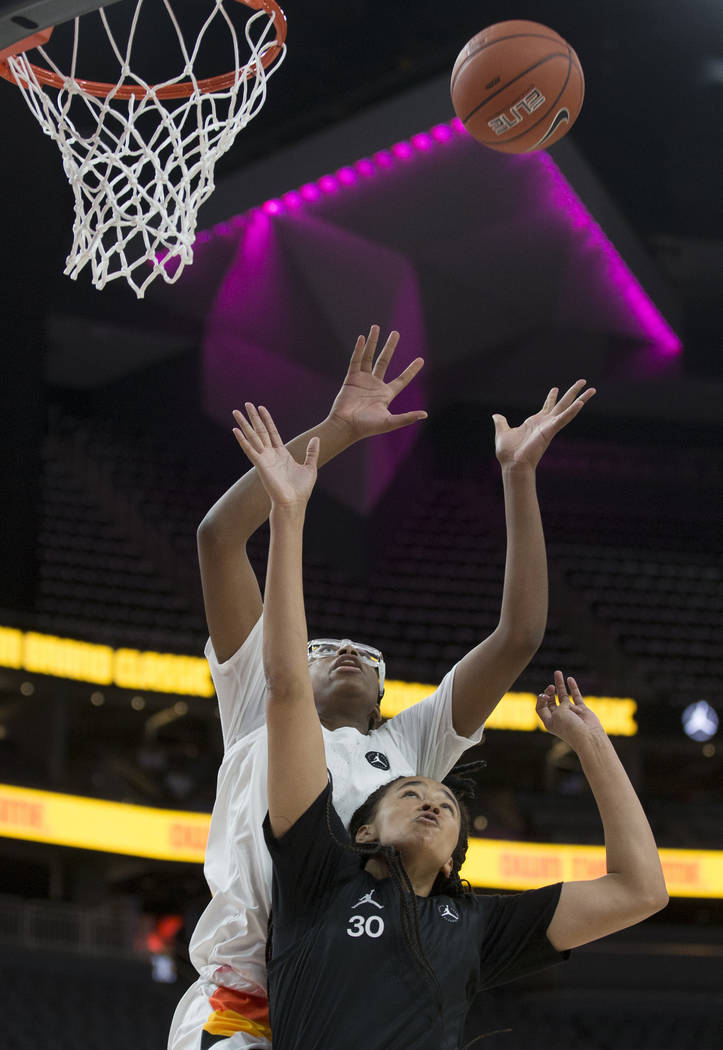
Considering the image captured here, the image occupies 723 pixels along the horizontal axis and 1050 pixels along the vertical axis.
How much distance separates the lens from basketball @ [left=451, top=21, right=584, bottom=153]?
3879 millimetres

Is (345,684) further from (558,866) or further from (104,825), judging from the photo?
(558,866)

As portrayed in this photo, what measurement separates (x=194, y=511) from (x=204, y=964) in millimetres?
15242

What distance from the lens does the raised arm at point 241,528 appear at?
3.10 metres

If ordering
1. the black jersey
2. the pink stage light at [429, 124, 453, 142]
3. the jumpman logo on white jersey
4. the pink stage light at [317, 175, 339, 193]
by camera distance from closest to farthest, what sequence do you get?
the black jersey
the jumpman logo on white jersey
the pink stage light at [429, 124, 453, 142]
the pink stage light at [317, 175, 339, 193]

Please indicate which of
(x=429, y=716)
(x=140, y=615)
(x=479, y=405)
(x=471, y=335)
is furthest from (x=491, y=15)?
(x=429, y=716)

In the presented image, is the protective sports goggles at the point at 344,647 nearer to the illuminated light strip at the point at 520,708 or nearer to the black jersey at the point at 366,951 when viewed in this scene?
the black jersey at the point at 366,951

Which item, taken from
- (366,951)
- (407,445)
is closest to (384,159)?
(407,445)

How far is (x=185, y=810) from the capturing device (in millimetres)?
13477

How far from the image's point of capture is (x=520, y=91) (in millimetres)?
3885

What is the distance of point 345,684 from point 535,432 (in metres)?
0.77

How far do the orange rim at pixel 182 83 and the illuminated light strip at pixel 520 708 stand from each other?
10284 millimetres

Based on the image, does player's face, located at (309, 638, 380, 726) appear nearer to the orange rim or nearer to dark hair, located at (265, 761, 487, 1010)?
dark hair, located at (265, 761, 487, 1010)

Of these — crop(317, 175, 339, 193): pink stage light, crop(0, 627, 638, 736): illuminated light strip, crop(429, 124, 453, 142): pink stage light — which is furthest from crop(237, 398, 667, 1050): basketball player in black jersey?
crop(317, 175, 339, 193): pink stage light

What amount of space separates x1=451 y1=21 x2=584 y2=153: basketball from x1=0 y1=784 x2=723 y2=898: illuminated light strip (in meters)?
10.1
